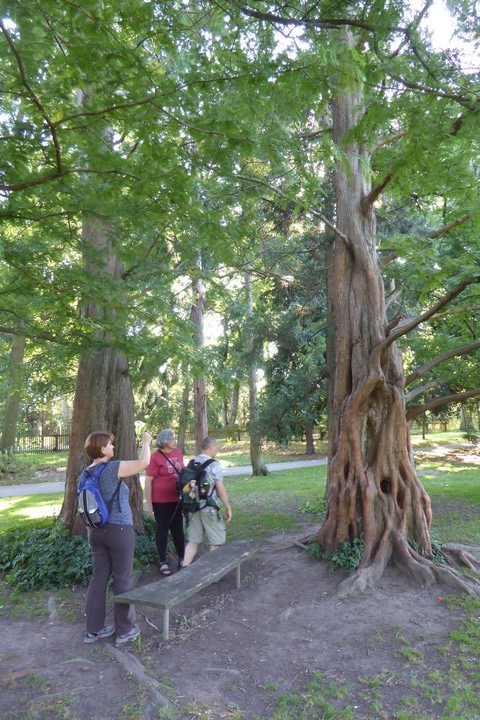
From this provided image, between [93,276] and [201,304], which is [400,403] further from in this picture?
[201,304]

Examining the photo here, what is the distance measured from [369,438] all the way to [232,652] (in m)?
3.21

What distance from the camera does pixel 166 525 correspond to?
5930 mm

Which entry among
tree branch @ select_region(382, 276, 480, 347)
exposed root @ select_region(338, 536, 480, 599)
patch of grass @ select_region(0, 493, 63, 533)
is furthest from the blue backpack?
patch of grass @ select_region(0, 493, 63, 533)

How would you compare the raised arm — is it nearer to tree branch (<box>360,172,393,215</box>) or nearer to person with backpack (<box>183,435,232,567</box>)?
person with backpack (<box>183,435,232,567</box>)

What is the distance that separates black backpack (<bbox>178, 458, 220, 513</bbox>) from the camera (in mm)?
5562

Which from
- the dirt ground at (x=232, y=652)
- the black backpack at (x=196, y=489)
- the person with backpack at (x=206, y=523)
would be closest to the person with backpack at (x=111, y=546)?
the dirt ground at (x=232, y=652)

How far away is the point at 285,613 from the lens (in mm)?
4824

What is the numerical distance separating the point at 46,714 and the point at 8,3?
4.54 meters

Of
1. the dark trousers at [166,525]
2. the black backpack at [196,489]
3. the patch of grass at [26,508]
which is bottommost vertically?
the patch of grass at [26,508]

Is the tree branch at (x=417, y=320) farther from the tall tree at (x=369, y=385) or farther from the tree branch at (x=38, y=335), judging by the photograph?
the tree branch at (x=38, y=335)

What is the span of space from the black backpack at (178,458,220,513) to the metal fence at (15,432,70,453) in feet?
74.5

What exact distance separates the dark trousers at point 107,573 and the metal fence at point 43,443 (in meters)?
23.6

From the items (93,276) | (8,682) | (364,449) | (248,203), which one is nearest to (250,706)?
(8,682)

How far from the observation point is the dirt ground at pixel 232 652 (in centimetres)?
335
